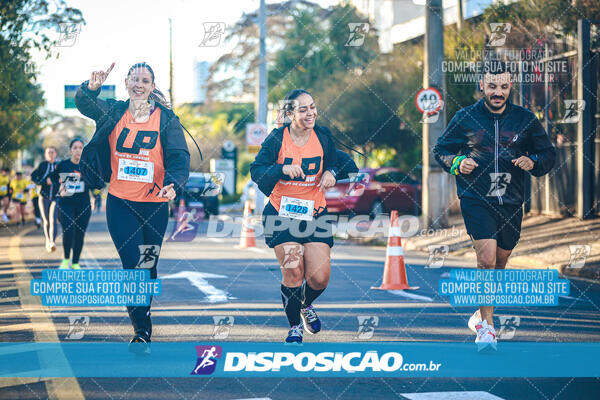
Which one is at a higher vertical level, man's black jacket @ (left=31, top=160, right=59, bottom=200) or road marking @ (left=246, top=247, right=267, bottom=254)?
man's black jacket @ (left=31, top=160, right=59, bottom=200)

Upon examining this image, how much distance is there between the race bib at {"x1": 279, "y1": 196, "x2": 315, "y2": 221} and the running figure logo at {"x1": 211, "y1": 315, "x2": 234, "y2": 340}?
4.60 feet

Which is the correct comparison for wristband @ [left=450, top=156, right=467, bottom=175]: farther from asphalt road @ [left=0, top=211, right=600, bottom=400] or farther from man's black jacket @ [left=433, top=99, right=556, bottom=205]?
asphalt road @ [left=0, top=211, right=600, bottom=400]

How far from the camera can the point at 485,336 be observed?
6.45 meters

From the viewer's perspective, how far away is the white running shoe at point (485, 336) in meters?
6.45

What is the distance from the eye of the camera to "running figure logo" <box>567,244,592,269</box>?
12.6 m

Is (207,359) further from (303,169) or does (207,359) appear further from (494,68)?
(494,68)

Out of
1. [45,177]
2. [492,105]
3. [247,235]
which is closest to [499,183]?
[492,105]

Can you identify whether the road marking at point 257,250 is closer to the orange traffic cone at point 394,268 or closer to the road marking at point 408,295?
the orange traffic cone at point 394,268

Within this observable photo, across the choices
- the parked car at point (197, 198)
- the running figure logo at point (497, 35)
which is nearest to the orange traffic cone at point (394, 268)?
the running figure logo at point (497, 35)

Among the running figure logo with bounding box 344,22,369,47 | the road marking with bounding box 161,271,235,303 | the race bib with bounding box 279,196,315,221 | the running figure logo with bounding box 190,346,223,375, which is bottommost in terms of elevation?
the road marking with bounding box 161,271,235,303

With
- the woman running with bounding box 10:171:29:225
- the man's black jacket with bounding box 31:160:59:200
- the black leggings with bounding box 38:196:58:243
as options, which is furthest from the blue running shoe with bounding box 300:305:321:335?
the woman running with bounding box 10:171:29:225

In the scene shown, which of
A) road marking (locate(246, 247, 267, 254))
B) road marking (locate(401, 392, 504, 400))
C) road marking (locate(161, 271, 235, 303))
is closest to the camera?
road marking (locate(401, 392, 504, 400))

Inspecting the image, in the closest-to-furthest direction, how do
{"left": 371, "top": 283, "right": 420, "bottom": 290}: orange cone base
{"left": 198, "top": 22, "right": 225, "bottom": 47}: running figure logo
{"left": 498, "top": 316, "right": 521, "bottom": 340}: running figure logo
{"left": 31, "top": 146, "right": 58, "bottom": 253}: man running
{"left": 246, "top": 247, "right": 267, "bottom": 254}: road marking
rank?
{"left": 498, "top": 316, "right": 521, "bottom": 340}: running figure logo
{"left": 198, "top": 22, "right": 225, "bottom": 47}: running figure logo
{"left": 371, "top": 283, "right": 420, "bottom": 290}: orange cone base
{"left": 31, "top": 146, "right": 58, "bottom": 253}: man running
{"left": 246, "top": 247, "right": 267, "bottom": 254}: road marking

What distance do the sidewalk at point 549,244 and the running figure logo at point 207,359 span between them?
7344mm
